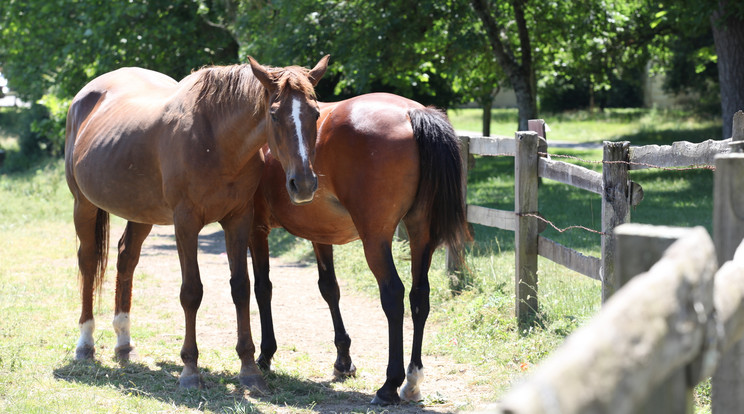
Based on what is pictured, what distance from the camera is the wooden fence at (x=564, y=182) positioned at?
4887 millimetres

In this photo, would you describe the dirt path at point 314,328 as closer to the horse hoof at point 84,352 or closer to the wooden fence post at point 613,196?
the horse hoof at point 84,352

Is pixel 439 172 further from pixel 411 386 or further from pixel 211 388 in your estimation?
pixel 211 388

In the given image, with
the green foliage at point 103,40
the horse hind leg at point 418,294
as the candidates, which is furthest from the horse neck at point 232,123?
the green foliage at point 103,40

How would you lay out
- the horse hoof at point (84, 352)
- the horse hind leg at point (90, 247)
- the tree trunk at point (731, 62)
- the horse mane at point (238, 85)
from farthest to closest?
1. the tree trunk at point (731, 62)
2. the horse hind leg at point (90, 247)
3. the horse hoof at point (84, 352)
4. the horse mane at point (238, 85)

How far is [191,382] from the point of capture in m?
5.20

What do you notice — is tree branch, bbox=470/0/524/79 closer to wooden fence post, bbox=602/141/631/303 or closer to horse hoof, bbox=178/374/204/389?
wooden fence post, bbox=602/141/631/303

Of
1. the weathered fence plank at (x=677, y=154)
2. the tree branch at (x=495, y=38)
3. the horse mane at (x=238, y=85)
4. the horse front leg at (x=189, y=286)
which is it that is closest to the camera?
the weathered fence plank at (x=677, y=154)

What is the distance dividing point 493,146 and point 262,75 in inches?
117

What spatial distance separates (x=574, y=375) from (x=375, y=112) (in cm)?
395

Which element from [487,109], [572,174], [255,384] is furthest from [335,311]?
[487,109]

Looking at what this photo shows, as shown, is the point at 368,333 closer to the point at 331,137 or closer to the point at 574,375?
the point at 331,137

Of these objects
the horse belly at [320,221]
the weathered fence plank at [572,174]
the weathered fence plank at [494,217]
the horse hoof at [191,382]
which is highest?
the weathered fence plank at [572,174]

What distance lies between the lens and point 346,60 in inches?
515

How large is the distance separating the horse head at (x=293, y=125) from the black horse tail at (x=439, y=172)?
2.32 ft
